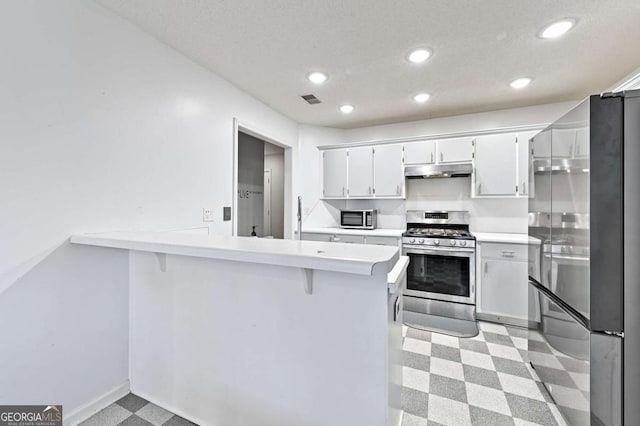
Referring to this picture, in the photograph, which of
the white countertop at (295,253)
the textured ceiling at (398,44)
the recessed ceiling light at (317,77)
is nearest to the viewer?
the white countertop at (295,253)

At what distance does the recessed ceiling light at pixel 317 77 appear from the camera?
2539 mm

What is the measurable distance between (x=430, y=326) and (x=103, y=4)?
3659 mm

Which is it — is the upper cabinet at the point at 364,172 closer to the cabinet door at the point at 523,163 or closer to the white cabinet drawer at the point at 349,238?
the white cabinet drawer at the point at 349,238

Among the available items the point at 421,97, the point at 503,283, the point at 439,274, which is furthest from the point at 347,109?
the point at 503,283

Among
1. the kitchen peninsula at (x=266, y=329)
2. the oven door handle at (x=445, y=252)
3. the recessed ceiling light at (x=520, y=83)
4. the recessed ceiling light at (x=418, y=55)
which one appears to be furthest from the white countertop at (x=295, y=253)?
the recessed ceiling light at (x=520, y=83)

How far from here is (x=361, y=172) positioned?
3.89 metres

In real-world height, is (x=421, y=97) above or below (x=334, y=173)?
above

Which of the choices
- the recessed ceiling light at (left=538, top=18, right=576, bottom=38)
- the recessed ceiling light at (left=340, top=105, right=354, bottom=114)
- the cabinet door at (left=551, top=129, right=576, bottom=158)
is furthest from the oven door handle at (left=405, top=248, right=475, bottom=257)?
the recessed ceiling light at (left=538, top=18, right=576, bottom=38)

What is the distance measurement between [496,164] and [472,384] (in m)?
2.39

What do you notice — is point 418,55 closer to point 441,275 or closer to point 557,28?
point 557,28

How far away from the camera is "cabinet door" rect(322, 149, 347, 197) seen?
4.01 m

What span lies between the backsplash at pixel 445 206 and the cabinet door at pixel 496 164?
30 centimetres

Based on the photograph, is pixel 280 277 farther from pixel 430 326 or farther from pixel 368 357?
pixel 430 326

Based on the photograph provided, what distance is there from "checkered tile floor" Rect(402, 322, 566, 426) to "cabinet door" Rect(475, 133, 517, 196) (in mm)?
1583
